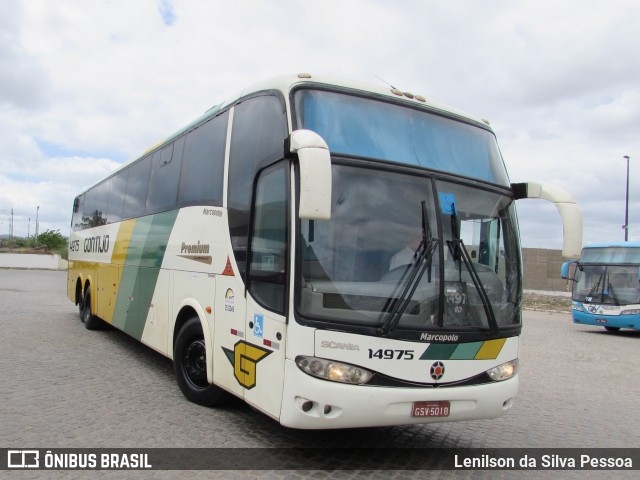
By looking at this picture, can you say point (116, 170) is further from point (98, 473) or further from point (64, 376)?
point (98, 473)

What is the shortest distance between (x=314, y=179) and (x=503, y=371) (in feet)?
8.40

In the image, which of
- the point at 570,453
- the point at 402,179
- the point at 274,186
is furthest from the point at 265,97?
the point at 570,453

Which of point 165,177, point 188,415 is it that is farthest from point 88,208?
point 188,415

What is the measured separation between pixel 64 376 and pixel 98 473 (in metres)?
3.73

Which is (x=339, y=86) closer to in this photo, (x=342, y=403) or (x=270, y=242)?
(x=270, y=242)

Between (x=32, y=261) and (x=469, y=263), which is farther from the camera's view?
(x=32, y=261)

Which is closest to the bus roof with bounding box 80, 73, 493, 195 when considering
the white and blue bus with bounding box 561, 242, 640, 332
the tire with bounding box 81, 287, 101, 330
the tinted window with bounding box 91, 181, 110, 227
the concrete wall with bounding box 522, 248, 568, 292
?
the tinted window with bounding box 91, 181, 110, 227

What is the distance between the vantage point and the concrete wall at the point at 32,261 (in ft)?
195

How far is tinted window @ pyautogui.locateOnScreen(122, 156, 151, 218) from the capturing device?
364 inches

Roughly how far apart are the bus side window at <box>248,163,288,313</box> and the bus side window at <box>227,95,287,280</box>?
17cm

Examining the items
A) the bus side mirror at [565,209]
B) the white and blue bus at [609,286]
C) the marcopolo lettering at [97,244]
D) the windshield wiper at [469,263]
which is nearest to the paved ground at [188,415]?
the windshield wiper at [469,263]

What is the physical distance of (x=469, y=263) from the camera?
16.3 ft

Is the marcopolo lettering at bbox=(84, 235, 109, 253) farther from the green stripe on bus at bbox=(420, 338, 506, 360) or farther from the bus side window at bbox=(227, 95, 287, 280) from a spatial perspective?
the green stripe on bus at bbox=(420, 338, 506, 360)

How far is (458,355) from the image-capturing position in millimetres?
4801
